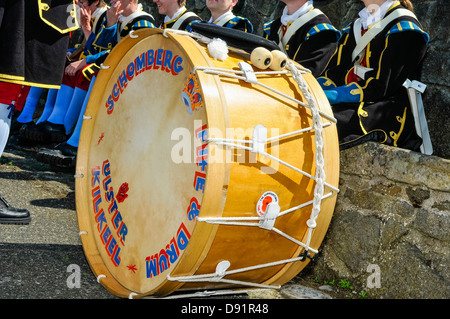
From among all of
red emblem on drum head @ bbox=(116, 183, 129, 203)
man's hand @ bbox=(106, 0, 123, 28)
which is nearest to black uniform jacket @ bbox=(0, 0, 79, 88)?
red emblem on drum head @ bbox=(116, 183, 129, 203)

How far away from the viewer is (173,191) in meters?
1.73

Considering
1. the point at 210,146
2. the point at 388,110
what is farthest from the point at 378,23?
the point at 210,146

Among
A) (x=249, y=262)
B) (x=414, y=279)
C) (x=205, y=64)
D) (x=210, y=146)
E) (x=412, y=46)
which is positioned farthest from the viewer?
(x=412, y=46)

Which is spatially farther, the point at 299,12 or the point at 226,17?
the point at 226,17

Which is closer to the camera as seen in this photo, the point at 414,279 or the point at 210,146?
the point at 210,146

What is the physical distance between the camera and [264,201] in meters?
1.68

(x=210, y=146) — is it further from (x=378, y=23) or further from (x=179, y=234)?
(x=378, y=23)

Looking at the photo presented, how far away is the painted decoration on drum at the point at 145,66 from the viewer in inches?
70.1

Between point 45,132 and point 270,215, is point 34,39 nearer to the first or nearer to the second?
point 270,215

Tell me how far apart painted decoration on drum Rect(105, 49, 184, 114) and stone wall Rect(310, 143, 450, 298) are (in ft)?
2.82

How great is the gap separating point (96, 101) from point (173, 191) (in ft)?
2.32

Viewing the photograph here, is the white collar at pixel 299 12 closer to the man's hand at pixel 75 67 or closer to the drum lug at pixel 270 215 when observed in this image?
the drum lug at pixel 270 215

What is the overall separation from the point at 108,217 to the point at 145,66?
1.92 ft

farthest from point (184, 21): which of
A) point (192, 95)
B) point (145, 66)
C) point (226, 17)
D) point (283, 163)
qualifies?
point (283, 163)
